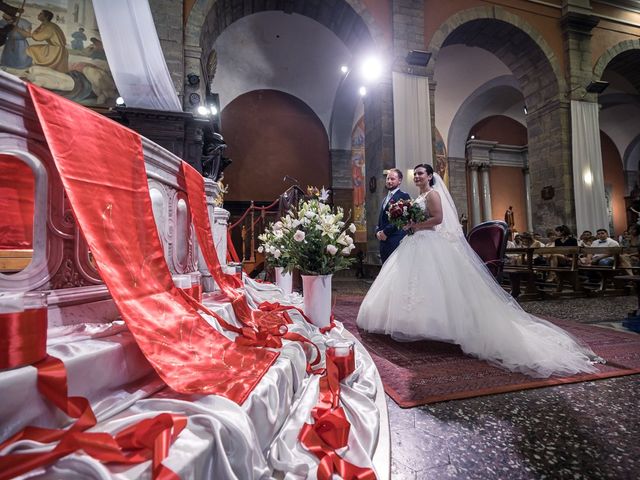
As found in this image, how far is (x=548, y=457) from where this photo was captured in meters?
1.16

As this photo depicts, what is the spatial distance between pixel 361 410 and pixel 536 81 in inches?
402

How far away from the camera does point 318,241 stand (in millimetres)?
2268

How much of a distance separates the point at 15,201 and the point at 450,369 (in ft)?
9.03

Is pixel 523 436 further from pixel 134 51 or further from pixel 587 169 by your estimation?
pixel 587 169

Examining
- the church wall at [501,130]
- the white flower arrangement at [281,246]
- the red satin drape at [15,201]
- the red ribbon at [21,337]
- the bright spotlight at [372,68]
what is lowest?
the red ribbon at [21,337]

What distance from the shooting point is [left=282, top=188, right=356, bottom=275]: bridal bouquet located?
2.24 meters

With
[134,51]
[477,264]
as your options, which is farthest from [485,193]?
[134,51]

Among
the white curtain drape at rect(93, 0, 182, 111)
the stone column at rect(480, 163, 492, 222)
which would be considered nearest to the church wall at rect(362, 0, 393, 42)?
the white curtain drape at rect(93, 0, 182, 111)

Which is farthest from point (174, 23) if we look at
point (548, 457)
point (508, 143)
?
point (508, 143)

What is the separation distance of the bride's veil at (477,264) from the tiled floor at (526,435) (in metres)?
0.60

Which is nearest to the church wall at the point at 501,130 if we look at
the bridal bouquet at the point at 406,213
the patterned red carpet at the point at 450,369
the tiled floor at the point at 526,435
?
the bridal bouquet at the point at 406,213

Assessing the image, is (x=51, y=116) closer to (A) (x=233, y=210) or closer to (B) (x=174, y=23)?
(B) (x=174, y=23)

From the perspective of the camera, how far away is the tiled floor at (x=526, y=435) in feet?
3.61

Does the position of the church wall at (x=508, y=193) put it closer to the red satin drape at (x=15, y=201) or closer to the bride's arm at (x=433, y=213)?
the bride's arm at (x=433, y=213)
